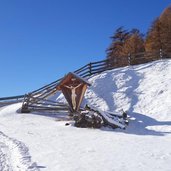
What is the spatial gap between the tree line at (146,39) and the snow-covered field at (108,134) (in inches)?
551

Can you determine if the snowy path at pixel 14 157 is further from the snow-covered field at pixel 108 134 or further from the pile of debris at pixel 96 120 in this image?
the pile of debris at pixel 96 120

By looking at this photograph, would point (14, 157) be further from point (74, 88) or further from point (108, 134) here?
point (74, 88)

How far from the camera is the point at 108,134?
15055 mm

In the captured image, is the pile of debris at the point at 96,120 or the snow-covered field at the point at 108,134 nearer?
the snow-covered field at the point at 108,134

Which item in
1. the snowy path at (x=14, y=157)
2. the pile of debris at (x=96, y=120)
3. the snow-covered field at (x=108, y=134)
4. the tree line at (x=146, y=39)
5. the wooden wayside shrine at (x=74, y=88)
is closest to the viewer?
the snowy path at (x=14, y=157)

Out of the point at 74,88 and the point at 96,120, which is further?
the point at 74,88

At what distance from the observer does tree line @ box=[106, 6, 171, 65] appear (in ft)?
138

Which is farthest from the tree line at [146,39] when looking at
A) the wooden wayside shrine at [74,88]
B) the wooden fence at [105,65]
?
the wooden wayside shrine at [74,88]

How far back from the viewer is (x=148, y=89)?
23.5 meters

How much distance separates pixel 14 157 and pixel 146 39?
128 feet

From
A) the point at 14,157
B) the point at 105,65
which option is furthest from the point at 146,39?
the point at 14,157

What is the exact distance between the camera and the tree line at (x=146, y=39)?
138 feet

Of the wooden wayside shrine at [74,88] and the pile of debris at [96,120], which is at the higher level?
the wooden wayside shrine at [74,88]

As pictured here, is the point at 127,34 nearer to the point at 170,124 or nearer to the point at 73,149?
the point at 170,124
